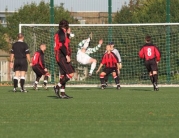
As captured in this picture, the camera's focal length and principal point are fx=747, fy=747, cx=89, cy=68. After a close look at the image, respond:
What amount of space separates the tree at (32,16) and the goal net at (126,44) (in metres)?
7.50

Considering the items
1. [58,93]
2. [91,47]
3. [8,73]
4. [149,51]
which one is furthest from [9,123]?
[8,73]

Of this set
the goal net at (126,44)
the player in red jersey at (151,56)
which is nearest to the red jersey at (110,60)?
the player in red jersey at (151,56)

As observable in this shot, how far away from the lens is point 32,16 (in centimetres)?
4262

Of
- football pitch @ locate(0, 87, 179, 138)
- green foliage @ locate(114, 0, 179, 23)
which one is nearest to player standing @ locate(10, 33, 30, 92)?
football pitch @ locate(0, 87, 179, 138)

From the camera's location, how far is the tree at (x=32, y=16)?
39406mm

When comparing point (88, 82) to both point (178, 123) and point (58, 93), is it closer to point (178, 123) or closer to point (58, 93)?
point (58, 93)

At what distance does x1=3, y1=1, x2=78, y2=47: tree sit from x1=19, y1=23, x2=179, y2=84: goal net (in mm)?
7501

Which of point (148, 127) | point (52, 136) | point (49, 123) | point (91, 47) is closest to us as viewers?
point (52, 136)

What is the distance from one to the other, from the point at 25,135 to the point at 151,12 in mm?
29551

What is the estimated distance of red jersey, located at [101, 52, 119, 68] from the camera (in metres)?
26.1

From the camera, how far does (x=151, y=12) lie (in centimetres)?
3862

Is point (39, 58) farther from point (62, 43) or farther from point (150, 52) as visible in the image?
point (62, 43)

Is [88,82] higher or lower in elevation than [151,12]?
lower

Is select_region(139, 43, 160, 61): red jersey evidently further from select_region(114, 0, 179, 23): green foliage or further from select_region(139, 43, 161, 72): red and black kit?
select_region(114, 0, 179, 23): green foliage
